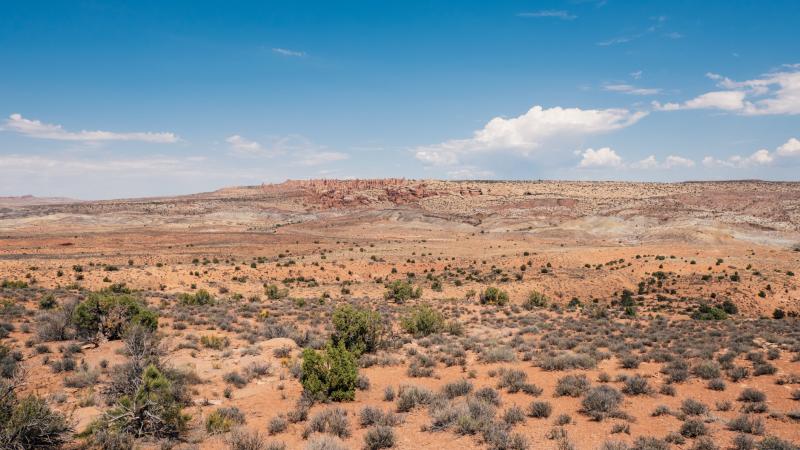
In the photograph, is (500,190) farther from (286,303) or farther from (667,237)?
(286,303)

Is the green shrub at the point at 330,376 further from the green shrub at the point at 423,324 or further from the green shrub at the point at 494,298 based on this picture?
the green shrub at the point at 494,298

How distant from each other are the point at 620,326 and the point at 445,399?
12.6 meters

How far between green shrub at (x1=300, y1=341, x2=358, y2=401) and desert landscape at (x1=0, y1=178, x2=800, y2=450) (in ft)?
0.12

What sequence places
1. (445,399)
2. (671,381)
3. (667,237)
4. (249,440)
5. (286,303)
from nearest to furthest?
(249,440), (445,399), (671,381), (286,303), (667,237)

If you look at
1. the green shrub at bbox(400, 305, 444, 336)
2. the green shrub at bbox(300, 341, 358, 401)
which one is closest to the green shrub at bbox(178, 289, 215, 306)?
the green shrub at bbox(400, 305, 444, 336)

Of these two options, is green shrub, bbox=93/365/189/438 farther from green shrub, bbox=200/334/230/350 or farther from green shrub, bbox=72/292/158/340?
green shrub, bbox=72/292/158/340

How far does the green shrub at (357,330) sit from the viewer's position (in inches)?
559

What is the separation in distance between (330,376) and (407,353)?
432 centimetres

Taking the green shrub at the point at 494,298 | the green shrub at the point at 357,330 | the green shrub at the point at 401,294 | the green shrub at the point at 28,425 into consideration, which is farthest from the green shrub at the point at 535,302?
the green shrub at the point at 28,425

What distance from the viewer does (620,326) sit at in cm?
1869

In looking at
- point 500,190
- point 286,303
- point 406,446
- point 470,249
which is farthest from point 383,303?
point 500,190

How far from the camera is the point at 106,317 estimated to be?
14406 millimetres

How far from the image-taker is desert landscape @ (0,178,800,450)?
7.94 m

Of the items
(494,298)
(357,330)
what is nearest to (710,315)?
(494,298)
